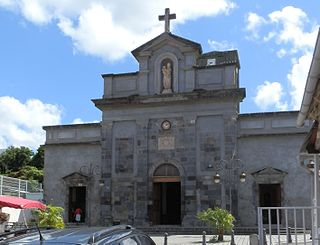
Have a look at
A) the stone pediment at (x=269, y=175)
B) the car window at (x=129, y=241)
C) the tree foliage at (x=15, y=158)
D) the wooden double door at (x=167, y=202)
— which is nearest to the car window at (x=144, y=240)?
the car window at (x=129, y=241)

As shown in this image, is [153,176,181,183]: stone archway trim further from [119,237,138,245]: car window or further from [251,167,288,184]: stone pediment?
[119,237,138,245]: car window

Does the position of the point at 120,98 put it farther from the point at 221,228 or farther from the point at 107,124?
the point at 221,228

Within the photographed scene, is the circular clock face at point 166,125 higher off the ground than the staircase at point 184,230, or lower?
higher

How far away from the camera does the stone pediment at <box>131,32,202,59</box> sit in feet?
110

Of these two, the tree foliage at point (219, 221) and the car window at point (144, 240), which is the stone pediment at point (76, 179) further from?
the car window at point (144, 240)

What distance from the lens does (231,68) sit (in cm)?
3234

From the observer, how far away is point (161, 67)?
34.2 metres

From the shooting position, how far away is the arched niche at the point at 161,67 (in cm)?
3366

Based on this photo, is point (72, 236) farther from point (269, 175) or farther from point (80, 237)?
point (269, 175)

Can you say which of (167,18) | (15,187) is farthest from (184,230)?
(15,187)

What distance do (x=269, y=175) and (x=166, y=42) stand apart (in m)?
11.0

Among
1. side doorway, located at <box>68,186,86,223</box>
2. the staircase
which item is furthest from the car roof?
side doorway, located at <box>68,186,86,223</box>

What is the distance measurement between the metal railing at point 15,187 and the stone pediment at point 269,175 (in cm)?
1764

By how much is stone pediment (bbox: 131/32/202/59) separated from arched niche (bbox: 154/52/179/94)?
0.77 meters
